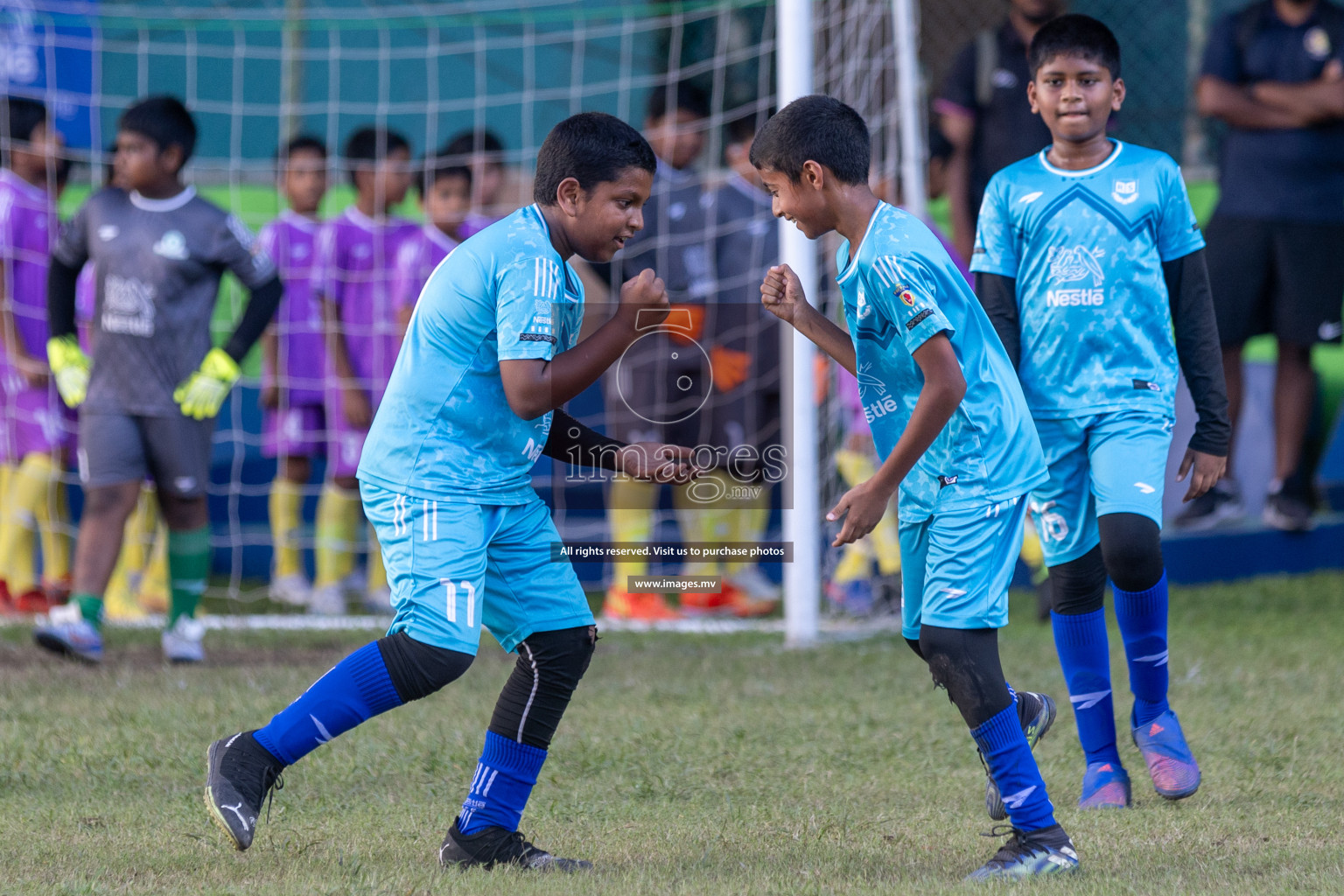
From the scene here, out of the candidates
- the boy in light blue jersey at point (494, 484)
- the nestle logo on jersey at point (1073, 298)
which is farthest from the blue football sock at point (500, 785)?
the nestle logo on jersey at point (1073, 298)

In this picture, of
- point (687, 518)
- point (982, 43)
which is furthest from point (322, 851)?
point (982, 43)

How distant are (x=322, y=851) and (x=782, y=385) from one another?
4.28 m

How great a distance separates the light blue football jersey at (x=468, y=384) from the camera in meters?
3.02

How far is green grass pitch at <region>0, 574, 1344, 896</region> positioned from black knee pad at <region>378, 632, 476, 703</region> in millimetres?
369

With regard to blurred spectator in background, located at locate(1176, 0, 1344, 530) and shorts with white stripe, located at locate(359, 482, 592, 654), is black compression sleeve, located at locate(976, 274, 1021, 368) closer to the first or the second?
shorts with white stripe, located at locate(359, 482, 592, 654)

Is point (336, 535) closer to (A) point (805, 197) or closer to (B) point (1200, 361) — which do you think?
(B) point (1200, 361)

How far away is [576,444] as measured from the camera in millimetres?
3309

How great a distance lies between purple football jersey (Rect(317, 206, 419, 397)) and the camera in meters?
7.89

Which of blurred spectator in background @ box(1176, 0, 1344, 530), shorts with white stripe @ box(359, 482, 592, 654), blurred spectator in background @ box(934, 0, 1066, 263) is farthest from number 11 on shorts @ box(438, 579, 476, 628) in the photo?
blurred spectator in background @ box(1176, 0, 1344, 530)

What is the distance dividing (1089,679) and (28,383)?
552 centimetres

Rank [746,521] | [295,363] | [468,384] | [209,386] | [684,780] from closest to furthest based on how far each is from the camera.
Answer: [468,384] → [684,780] → [209,386] → [746,521] → [295,363]

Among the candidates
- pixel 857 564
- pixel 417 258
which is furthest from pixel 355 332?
pixel 857 564

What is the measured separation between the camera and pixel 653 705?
5.00 meters

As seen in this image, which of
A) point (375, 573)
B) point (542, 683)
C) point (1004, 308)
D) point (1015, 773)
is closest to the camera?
point (1015, 773)
